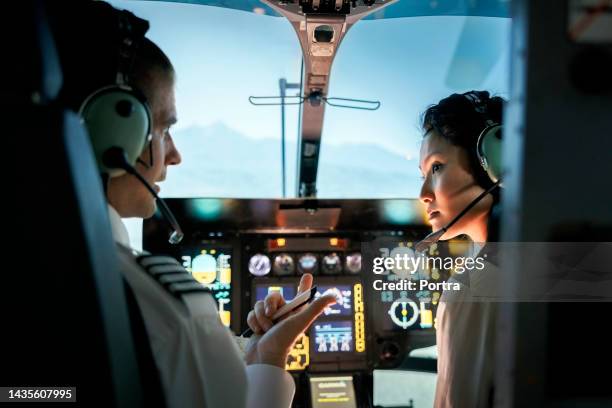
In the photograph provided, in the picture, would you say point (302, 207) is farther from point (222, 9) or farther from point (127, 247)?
point (127, 247)

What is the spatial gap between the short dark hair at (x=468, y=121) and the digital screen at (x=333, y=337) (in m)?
1.55

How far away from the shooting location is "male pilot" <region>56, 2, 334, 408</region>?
886mm

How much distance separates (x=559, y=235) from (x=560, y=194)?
4cm

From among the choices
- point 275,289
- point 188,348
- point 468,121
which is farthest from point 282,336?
point 275,289

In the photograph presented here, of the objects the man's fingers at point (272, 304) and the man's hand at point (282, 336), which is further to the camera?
the man's fingers at point (272, 304)

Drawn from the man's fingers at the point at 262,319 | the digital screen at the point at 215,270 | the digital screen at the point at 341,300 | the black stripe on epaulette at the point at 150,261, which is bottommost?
the digital screen at the point at 341,300

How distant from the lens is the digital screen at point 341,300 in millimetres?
2908

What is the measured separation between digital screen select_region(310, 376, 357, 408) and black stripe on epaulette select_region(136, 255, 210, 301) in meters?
2.00

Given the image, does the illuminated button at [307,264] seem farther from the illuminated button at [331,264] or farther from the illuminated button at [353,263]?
the illuminated button at [353,263]

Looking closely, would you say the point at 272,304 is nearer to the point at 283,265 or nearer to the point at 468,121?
the point at 468,121

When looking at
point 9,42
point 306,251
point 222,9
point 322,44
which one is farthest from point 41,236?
point 306,251

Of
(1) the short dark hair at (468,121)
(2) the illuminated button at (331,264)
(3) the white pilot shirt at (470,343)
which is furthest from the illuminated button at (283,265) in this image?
(3) the white pilot shirt at (470,343)

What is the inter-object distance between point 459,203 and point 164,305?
973 millimetres

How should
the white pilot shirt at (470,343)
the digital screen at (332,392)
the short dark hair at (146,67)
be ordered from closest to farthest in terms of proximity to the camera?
the short dark hair at (146,67) < the white pilot shirt at (470,343) < the digital screen at (332,392)
